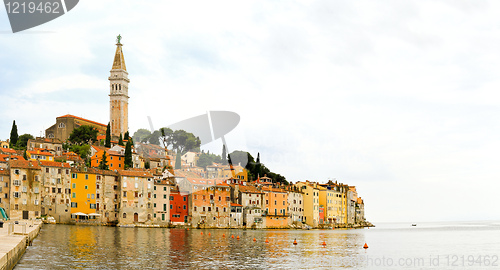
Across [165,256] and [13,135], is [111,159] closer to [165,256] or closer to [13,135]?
[13,135]

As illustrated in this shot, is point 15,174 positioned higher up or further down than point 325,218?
higher up

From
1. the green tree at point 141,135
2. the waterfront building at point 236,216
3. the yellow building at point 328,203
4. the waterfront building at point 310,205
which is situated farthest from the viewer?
the green tree at point 141,135

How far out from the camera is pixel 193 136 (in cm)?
18075

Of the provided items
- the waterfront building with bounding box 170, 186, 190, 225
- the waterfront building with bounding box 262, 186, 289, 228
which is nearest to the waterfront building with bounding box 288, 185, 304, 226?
the waterfront building with bounding box 262, 186, 289, 228

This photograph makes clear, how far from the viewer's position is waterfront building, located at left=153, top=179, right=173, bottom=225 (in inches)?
3846

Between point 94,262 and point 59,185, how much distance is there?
189ft

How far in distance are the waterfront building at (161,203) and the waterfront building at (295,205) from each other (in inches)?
1216

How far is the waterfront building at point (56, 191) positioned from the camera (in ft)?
290

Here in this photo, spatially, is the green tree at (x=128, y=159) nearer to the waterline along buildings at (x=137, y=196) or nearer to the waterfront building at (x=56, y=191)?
the waterline along buildings at (x=137, y=196)

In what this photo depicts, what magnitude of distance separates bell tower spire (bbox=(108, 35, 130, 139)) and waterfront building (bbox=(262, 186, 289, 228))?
66.0 meters

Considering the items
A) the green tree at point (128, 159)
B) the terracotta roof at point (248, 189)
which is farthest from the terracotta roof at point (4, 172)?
the terracotta roof at point (248, 189)

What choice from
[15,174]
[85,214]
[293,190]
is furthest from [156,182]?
[293,190]

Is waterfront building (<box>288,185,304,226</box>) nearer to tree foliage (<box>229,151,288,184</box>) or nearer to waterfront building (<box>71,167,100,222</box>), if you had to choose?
tree foliage (<box>229,151,288,184</box>)

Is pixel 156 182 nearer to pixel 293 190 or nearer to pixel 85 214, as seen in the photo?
pixel 85 214
